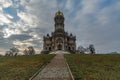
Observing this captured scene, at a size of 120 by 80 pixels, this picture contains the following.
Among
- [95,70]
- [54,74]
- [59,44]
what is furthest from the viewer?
[59,44]

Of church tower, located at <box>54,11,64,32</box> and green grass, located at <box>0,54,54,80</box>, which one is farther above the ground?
church tower, located at <box>54,11,64,32</box>

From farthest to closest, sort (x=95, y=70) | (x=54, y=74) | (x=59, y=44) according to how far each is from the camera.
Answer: (x=59, y=44) → (x=95, y=70) → (x=54, y=74)

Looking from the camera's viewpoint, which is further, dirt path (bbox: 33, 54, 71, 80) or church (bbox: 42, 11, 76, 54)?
church (bbox: 42, 11, 76, 54)

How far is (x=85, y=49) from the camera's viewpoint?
111 metres

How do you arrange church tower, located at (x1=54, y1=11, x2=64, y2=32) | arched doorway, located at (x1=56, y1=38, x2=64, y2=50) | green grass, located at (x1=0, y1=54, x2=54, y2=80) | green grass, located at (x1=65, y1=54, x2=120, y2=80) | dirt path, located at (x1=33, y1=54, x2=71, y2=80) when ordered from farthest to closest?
church tower, located at (x1=54, y1=11, x2=64, y2=32) < arched doorway, located at (x1=56, y1=38, x2=64, y2=50) < green grass, located at (x1=0, y1=54, x2=54, y2=80) < green grass, located at (x1=65, y1=54, x2=120, y2=80) < dirt path, located at (x1=33, y1=54, x2=71, y2=80)

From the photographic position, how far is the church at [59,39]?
8669 cm

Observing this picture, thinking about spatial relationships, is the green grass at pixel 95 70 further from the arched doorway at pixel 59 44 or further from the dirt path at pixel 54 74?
the arched doorway at pixel 59 44

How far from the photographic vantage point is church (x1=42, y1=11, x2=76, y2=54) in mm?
86688

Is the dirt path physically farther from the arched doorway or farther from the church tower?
the church tower

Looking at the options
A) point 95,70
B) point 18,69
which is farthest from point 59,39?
point 95,70

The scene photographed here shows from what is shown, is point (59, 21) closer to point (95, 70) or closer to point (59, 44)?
point (59, 44)

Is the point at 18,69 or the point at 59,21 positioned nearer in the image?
the point at 18,69

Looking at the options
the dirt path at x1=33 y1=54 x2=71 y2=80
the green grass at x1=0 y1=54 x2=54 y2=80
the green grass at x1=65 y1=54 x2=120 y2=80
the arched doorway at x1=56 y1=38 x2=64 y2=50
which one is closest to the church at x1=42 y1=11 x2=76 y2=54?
the arched doorway at x1=56 y1=38 x2=64 y2=50

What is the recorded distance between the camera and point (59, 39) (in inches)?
3413
